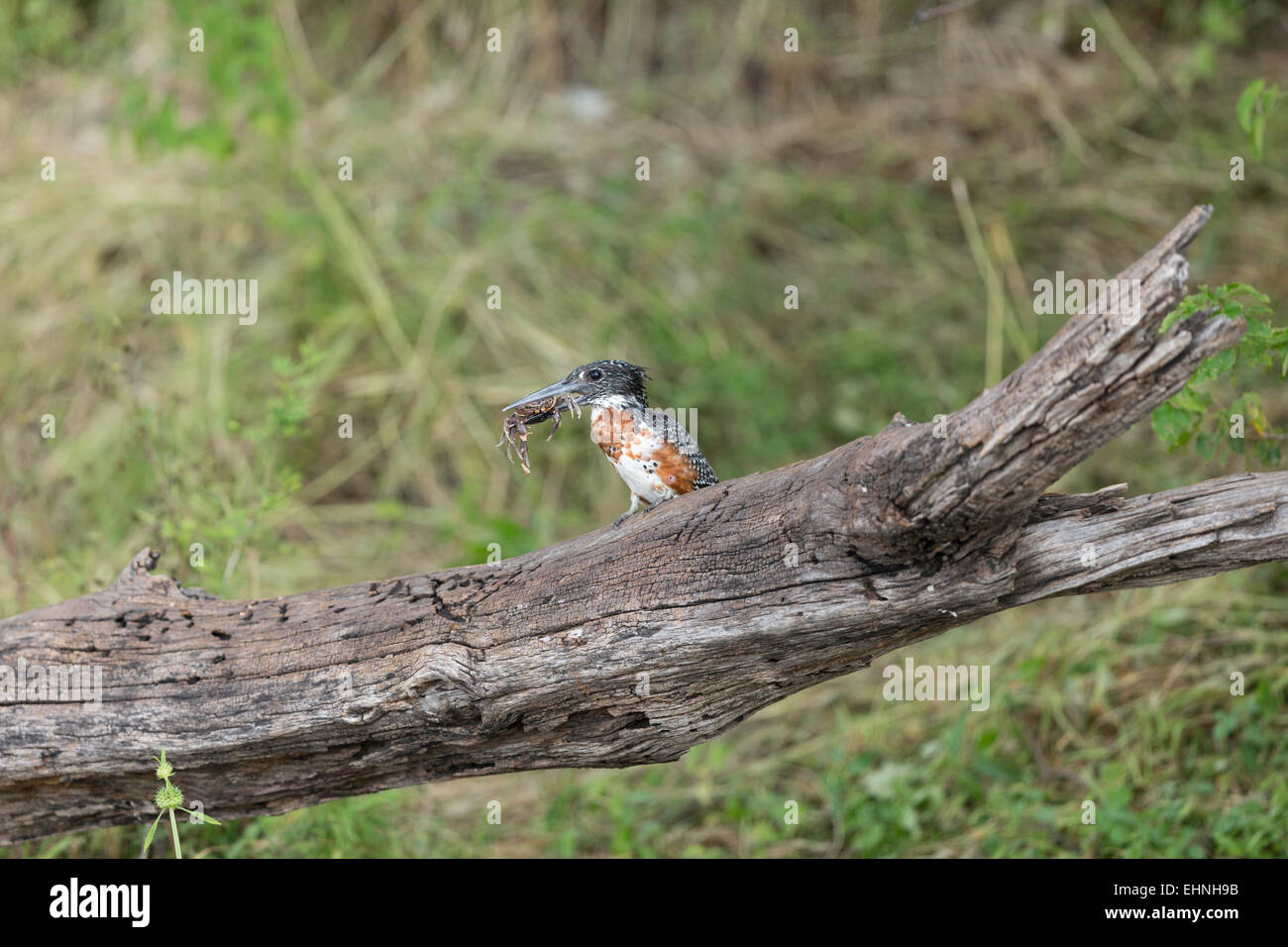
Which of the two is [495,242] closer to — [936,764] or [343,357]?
[343,357]

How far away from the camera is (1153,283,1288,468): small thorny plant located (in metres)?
2.46

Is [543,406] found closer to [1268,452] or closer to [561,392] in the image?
[561,392]

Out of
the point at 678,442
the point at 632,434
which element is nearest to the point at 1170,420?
the point at 678,442

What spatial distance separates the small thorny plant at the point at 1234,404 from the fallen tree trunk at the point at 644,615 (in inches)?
13.5

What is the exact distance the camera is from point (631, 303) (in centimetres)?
634

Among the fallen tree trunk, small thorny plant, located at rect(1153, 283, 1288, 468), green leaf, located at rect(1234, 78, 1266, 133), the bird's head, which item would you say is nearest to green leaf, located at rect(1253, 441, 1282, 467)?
small thorny plant, located at rect(1153, 283, 1288, 468)

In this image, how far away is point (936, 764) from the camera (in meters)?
4.11

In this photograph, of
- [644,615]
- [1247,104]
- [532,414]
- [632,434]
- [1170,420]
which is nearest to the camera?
[644,615]

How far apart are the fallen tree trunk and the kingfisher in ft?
1.12

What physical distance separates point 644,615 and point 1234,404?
4.96 feet

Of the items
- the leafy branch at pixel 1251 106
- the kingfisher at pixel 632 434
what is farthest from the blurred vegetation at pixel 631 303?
the leafy branch at pixel 1251 106

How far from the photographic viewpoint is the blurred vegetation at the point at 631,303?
4035 millimetres

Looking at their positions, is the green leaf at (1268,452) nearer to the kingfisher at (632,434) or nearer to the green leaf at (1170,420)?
the green leaf at (1170,420)
